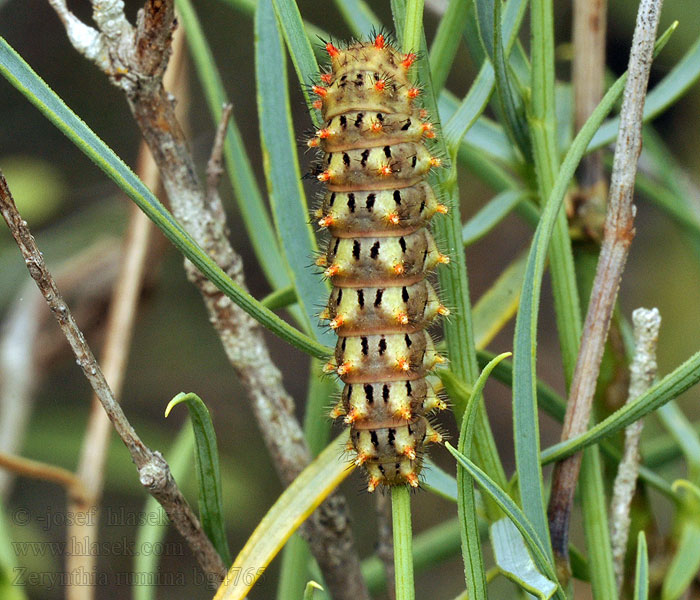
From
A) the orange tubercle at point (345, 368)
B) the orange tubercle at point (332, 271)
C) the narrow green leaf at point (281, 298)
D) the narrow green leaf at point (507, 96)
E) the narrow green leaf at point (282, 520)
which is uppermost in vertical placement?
the narrow green leaf at point (507, 96)

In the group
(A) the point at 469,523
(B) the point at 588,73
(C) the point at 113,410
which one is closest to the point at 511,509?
(A) the point at 469,523

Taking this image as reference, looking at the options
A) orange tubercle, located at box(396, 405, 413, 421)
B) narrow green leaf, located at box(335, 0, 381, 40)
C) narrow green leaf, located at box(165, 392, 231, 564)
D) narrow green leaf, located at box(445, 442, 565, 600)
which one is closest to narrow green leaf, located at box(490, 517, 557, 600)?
narrow green leaf, located at box(445, 442, 565, 600)

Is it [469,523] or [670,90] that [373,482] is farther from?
[670,90]

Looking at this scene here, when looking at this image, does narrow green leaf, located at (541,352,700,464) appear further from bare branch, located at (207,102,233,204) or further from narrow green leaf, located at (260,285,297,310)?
bare branch, located at (207,102,233,204)

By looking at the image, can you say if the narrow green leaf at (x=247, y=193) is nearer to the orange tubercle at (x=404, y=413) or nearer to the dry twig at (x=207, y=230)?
the dry twig at (x=207, y=230)

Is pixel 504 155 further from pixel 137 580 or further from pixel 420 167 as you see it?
pixel 137 580

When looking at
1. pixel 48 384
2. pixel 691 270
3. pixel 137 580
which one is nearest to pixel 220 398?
pixel 48 384

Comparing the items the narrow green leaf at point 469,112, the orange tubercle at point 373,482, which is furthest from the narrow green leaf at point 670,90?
the orange tubercle at point 373,482
